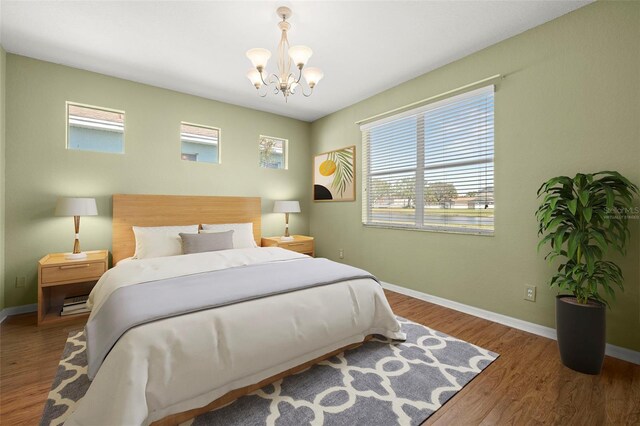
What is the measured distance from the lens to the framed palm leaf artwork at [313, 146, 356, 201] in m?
4.34

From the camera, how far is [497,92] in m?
2.73

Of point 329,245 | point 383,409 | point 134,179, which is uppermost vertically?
point 134,179

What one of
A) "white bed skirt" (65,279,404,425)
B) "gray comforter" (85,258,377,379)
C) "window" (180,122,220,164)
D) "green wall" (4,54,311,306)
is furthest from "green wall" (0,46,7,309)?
"white bed skirt" (65,279,404,425)

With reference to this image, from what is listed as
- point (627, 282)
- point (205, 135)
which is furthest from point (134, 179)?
point (627, 282)

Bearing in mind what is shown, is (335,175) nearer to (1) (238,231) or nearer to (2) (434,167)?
(2) (434,167)

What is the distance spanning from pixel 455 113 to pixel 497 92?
17.1 inches

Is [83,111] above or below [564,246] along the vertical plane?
above

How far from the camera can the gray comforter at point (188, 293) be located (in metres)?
1.53

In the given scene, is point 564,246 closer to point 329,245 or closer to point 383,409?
point 383,409

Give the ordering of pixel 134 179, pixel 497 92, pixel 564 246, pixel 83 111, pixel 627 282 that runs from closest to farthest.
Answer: pixel 627 282, pixel 564 246, pixel 497 92, pixel 83 111, pixel 134 179

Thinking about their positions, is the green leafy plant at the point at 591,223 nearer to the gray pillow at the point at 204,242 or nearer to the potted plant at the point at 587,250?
the potted plant at the point at 587,250

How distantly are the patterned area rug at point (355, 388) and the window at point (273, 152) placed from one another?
3.26 meters

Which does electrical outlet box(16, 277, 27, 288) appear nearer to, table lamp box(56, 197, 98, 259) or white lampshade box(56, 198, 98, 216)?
table lamp box(56, 197, 98, 259)

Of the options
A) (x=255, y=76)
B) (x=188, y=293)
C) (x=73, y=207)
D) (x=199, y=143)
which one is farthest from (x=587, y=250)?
(x=73, y=207)
